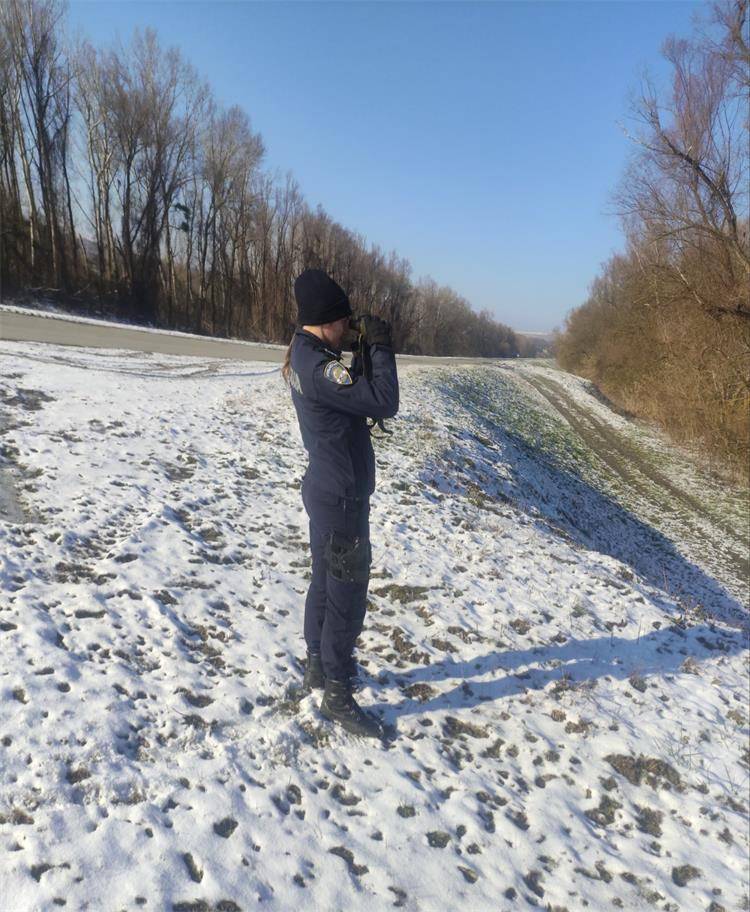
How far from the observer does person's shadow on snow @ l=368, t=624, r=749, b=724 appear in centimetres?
→ 413

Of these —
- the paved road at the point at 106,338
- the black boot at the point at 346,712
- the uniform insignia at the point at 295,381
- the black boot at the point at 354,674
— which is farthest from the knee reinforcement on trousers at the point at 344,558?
the paved road at the point at 106,338

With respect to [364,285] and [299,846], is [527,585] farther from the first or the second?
[364,285]

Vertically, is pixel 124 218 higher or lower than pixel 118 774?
higher

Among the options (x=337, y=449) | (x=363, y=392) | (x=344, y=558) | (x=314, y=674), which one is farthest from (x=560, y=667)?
(x=363, y=392)

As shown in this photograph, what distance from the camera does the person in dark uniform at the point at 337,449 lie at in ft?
10.6

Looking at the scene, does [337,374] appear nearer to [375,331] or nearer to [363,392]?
[363,392]

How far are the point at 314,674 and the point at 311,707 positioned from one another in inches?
8.6

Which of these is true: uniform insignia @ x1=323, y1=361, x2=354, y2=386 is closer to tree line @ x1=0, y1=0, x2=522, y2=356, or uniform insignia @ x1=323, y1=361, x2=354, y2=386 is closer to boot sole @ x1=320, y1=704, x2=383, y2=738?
boot sole @ x1=320, y1=704, x2=383, y2=738

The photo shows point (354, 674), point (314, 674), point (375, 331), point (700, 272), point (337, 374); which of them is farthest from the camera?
point (700, 272)

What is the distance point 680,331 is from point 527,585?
17.7m

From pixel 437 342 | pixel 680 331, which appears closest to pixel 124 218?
pixel 680 331

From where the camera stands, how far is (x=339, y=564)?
337 centimetres

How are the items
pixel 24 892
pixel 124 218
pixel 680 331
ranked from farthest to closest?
pixel 124 218 < pixel 680 331 < pixel 24 892

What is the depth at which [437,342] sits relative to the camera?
2921 inches
